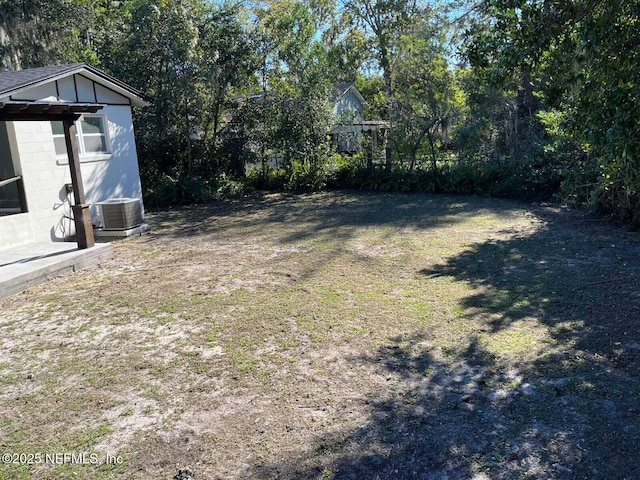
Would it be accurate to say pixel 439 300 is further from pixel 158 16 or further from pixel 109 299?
pixel 158 16

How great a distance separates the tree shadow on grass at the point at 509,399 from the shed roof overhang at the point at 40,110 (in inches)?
207

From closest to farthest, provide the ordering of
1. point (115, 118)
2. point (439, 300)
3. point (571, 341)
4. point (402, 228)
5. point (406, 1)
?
point (571, 341) < point (439, 300) < point (402, 228) < point (115, 118) < point (406, 1)

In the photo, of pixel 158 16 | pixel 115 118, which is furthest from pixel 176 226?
pixel 158 16

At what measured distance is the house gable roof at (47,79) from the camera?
23.0ft

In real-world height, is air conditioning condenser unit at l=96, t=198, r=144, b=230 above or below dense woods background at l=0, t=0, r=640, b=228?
below

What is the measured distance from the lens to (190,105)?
13.4 meters

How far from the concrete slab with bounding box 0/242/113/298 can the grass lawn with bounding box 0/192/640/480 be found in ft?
0.68

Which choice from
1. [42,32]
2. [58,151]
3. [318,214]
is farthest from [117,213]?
[42,32]

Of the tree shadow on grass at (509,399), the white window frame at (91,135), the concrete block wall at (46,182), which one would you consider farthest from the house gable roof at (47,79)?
the tree shadow on grass at (509,399)

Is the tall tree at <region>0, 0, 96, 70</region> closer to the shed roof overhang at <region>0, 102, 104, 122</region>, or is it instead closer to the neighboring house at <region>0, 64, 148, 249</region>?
the neighboring house at <region>0, 64, 148, 249</region>

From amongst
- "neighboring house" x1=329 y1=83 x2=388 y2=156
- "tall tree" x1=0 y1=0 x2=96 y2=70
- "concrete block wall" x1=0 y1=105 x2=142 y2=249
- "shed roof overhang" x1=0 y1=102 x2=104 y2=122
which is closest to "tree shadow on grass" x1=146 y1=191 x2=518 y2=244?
"concrete block wall" x1=0 y1=105 x2=142 y2=249

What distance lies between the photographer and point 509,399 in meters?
3.20

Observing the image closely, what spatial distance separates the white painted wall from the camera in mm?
7859

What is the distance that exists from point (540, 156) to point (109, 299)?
1072cm
